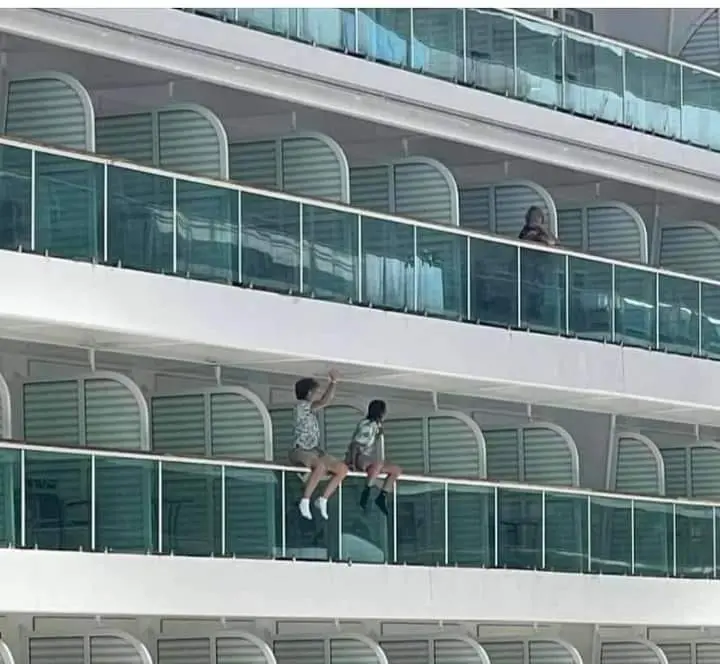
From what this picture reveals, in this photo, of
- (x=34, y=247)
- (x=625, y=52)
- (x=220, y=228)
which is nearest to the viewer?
(x=34, y=247)

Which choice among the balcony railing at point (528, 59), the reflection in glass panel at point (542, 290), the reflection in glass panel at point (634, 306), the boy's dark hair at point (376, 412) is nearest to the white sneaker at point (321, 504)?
the boy's dark hair at point (376, 412)

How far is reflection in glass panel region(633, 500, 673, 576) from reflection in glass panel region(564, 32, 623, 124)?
148 inches

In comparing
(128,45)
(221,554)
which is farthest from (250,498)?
(128,45)

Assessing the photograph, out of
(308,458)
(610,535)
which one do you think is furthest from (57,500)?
(610,535)

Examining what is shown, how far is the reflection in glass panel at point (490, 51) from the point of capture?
26.6 m

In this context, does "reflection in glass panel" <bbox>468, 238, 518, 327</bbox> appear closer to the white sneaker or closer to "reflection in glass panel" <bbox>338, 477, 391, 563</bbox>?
"reflection in glass panel" <bbox>338, 477, 391, 563</bbox>

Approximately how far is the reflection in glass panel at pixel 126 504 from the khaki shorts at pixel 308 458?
1.86m

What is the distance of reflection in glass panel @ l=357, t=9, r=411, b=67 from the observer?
25125 millimetres

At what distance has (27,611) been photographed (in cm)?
2078

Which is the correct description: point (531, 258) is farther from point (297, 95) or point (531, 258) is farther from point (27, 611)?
point (27, 611)

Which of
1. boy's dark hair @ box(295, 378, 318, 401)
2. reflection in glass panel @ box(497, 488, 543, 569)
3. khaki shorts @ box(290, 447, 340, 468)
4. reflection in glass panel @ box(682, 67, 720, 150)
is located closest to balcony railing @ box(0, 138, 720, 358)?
boy's dark hair @ box(295, 378, 318, 401)

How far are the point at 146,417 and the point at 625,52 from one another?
7451 mm

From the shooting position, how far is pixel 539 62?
2755cm

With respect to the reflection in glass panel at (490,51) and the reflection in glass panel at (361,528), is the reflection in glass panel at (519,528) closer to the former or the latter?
the reflection in glass panel at (361,528)
